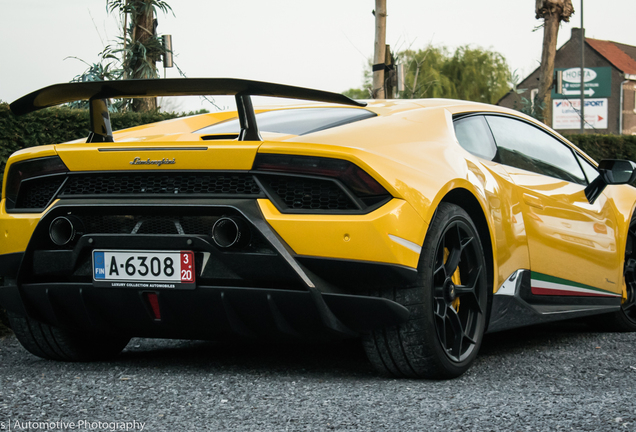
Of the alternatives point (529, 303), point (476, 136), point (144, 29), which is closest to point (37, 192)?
point (476, 136)

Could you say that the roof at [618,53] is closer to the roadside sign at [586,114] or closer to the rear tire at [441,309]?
the roadside sign at [586,114]

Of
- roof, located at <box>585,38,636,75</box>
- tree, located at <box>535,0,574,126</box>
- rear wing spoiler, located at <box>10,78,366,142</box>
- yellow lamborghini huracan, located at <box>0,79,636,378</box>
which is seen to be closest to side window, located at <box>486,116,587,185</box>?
yellow lamborghini huracan, located at <box>0,79,636,378</box>

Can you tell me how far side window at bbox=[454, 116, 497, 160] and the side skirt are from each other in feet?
2.16

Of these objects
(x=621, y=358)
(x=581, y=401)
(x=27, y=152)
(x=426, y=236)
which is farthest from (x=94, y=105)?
(x=621, y=358)

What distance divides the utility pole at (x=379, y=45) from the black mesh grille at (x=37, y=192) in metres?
6.16

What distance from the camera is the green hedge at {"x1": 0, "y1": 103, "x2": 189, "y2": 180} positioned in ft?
18.5

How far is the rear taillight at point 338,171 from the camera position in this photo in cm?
321

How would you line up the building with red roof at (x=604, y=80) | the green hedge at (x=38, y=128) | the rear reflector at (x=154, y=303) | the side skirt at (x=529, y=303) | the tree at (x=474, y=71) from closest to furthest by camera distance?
the rear reflector at (x=154, y=303) → the side skirt at (x=529, y=303) → the green hedge at (x=38, y=128) → the tree at (x=474, y=71) → the building with red roof at (x=604, y=80)

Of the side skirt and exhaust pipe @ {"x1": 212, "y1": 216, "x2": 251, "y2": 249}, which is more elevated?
exhaust pipe @ {"x1": 212, "y1": 216, "x2": 251, "y2": 249}

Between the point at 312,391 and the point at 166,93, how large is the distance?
145 cm

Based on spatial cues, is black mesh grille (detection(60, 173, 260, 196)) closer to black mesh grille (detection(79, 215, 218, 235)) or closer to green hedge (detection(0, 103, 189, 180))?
black mesh grille (detection(79, 215, 218, 235))

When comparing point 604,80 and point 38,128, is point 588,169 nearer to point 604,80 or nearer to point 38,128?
point 38,128

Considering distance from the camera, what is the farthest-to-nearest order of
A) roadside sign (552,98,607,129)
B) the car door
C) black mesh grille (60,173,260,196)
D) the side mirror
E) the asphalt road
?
roadside sign (552,98,607,129), the side mirror, the car door, black mesh grille (60,173,260,196), the asphalt road

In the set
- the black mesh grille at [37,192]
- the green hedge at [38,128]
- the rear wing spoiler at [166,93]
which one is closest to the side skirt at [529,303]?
the rear wing spoiler at [166,93]
